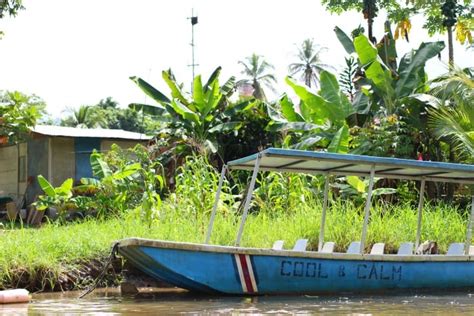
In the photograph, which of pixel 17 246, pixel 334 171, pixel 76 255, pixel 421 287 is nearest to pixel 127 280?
pixel 76 255

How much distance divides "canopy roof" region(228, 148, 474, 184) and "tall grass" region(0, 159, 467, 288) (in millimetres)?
1119

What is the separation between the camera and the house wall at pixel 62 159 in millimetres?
21016

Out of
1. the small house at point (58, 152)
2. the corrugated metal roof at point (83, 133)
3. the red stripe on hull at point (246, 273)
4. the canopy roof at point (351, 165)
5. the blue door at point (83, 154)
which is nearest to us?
the red stripe on hull at point (246, 273)

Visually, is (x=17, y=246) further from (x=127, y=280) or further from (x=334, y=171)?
(x=334, y=171)

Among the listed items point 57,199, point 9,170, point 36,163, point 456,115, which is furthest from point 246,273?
point 9,170

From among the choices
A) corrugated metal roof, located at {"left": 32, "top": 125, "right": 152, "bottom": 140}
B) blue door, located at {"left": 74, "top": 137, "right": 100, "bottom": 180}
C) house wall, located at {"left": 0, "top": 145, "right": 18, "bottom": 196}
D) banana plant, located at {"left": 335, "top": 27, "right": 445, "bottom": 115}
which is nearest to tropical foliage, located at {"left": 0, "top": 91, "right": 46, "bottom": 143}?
corrugated metal roof, located at {"left": 32, "top": 125, "right": 152, "bottom": 140}

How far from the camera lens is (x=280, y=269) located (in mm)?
9586

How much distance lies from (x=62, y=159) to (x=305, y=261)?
13.1 meters

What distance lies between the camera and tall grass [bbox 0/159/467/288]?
1051cm

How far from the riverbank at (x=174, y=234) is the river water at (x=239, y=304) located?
48 centimetres

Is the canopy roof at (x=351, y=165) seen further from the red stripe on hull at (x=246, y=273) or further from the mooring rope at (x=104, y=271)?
the mooring rope at (x=104, y=271)

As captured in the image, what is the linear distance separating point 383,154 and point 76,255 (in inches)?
306

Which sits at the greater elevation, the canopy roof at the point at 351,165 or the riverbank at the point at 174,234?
the canopy roof at the point at 351,165

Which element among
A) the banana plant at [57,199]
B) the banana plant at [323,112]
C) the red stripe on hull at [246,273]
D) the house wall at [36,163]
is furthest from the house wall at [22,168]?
the red stripe on hull at [246,273]
